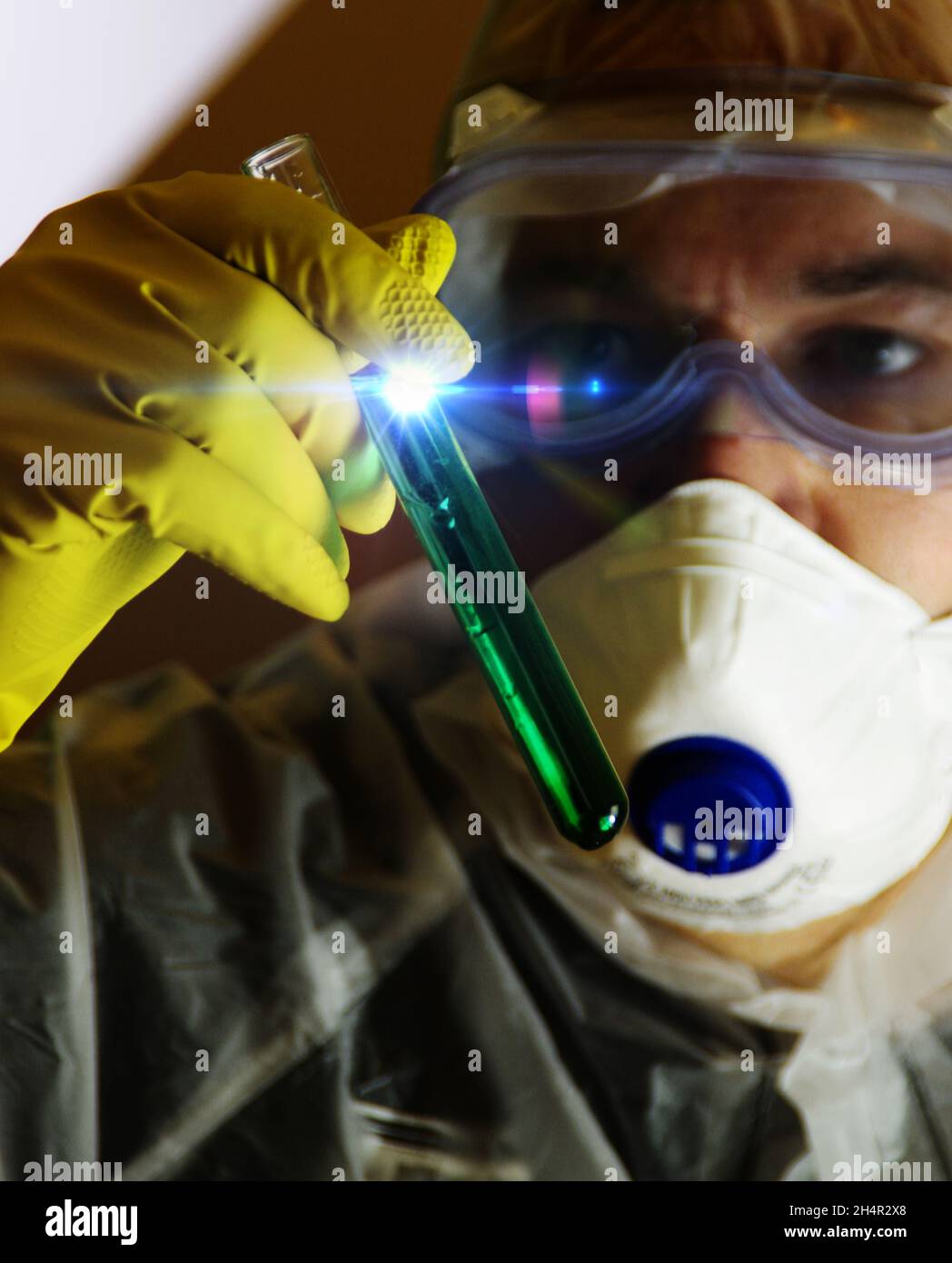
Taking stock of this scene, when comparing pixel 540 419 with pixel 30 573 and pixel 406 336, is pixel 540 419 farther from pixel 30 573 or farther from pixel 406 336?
pixel 30 573

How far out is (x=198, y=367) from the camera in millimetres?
728

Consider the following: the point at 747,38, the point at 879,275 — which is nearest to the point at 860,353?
the point at 879,275

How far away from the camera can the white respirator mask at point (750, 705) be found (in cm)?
77

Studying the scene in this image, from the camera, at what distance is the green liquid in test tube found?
689 millimetres

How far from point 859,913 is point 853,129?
60 centimetres

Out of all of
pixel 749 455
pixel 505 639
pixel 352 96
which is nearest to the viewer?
pixel 505 639

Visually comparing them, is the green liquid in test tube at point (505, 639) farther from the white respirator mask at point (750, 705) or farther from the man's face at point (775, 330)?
the man's face at point (775, 330)

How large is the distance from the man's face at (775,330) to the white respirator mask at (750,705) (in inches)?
1.3

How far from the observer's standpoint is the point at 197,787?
97 centimetres

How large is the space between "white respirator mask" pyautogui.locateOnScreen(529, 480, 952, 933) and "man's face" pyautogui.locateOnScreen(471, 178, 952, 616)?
0.03 m

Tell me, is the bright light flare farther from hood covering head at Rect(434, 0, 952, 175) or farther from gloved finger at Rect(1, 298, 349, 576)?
hood covering head at Rect(434, 0, 952, 175)

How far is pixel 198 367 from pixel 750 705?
1.34 feet

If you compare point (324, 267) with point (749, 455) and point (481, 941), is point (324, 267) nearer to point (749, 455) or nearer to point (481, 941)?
point (749, 455)

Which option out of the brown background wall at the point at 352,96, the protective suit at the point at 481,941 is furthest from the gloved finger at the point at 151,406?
the brown background wall at the point at 352,96
